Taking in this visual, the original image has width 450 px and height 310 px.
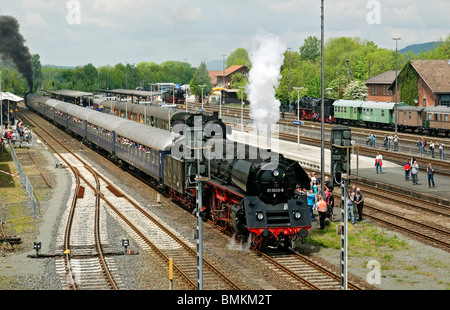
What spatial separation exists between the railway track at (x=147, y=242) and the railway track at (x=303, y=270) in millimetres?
2203

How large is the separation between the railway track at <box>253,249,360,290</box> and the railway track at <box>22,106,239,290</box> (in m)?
2.20

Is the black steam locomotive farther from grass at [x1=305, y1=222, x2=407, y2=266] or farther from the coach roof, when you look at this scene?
grass at [x1=305, y1=222, x2=407, y2=266]

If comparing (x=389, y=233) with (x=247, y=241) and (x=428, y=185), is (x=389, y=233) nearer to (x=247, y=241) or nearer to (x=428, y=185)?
(x=247, y=241)

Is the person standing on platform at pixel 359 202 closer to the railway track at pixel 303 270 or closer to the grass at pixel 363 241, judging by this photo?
the grass at pixel 363 241

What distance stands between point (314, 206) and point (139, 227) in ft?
27.7

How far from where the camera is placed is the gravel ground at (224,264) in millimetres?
18406

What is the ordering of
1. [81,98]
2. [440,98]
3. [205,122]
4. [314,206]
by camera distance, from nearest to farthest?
[314,206] < [205,122] < [440,98] < [81,98]

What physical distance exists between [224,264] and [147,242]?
4416mm

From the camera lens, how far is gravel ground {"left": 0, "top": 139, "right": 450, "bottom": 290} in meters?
18.4

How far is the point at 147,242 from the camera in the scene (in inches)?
935

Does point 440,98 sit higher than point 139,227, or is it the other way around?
point 440,98

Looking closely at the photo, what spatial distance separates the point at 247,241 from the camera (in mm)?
23344

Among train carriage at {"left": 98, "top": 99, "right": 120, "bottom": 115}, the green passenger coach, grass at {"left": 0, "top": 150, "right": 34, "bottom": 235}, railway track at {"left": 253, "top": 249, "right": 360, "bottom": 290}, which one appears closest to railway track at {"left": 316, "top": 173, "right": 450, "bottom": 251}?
railway track at {"left": 253, "top": 249, "right": 360, "bottom": 290}

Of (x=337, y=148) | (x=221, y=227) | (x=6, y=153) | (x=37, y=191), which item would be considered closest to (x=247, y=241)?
(x=221, y=227)
